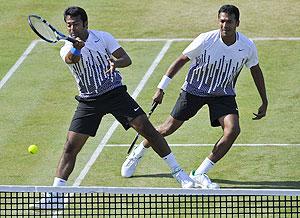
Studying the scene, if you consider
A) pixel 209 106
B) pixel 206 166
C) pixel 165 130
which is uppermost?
pixel 209 106

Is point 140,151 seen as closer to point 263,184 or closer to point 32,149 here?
point 32,149

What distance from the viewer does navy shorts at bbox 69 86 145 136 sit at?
15.1 m

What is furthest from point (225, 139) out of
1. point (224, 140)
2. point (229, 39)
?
point (229, 39)

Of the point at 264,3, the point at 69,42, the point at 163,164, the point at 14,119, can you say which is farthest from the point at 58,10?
the point at 69,42

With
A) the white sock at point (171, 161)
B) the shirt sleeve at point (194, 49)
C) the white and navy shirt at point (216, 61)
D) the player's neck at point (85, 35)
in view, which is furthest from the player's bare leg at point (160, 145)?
the player's neck at point (85, 35)

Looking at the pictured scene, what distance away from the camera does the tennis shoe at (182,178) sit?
51.1 ft

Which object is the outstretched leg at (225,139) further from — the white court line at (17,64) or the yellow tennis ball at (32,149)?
the white court line at (17,64)

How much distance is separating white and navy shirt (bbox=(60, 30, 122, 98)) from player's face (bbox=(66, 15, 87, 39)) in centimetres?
18

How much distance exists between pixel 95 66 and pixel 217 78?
1.65m

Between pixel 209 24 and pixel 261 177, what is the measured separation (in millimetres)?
7932

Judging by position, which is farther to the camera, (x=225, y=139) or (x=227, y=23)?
(x=225, y=139)

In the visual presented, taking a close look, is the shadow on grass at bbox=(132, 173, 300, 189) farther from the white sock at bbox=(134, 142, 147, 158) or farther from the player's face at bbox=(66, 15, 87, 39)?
the player's face at bbox=(66, 15, 87, 39)

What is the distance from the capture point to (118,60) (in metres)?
14.7

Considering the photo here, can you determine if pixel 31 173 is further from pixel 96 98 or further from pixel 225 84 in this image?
Answer: pixel 225 84
